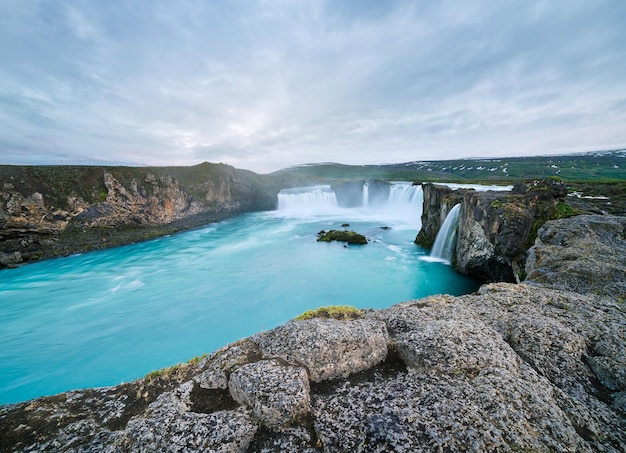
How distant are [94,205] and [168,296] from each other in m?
31.7

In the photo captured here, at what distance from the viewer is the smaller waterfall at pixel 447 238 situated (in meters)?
26.6

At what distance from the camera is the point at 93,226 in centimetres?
4169

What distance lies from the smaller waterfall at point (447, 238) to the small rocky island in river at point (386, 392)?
21.6 m

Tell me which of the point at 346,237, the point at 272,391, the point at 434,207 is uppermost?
the point at 272,391

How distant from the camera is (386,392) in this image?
4.02m

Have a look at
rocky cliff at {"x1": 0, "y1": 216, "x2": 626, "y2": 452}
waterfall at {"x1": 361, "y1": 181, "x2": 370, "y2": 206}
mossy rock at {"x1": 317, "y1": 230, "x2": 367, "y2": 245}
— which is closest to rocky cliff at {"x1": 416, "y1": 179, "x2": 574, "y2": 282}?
rocky cliff at {"x1": 0, "y1": 216, "x2": 626, "y2": 452}

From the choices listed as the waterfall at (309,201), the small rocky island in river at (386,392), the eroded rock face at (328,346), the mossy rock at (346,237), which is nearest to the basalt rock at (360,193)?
the waterfall at (309,201)

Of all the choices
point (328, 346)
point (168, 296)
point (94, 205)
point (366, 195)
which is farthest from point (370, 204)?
point (328, 346)

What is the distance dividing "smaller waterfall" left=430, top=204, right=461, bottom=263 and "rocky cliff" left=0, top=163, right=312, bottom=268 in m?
46.7

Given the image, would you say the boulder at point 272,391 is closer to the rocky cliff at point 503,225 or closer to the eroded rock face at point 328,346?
the eroded rock face at point 328,346

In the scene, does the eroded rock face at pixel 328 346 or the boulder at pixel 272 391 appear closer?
the boulder at pixel 272 391

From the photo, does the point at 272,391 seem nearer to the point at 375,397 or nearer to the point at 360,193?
the point at 375,397

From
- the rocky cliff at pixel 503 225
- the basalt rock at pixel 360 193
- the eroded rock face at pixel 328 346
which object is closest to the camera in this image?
the eroded rock face at pixel 328 346

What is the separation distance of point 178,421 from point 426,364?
3.93 m
